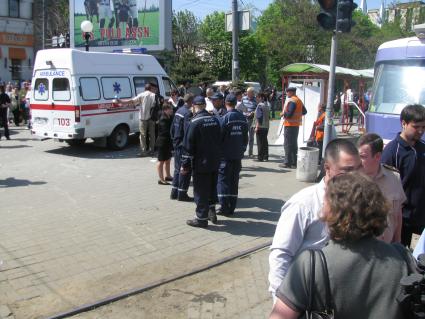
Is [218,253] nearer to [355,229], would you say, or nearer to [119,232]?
[119,232]

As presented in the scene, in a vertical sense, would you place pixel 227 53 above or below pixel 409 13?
below

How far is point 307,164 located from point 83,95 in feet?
20.3

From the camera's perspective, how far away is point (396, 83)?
8844 millimetres

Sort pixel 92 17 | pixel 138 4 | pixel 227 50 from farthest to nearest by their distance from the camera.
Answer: pixel 227 50 < pixel 92 17 < pixel 138 4

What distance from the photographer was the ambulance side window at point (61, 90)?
1259 centimetres

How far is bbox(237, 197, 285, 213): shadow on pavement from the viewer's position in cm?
798

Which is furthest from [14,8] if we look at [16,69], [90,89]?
[90,89]

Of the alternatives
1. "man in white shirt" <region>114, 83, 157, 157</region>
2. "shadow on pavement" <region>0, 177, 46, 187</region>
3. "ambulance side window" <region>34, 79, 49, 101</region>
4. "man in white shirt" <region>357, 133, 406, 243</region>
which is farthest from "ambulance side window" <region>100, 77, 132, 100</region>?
"man in white shirt" <region>357, 133, 406, 243</region>

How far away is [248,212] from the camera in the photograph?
7715 mm

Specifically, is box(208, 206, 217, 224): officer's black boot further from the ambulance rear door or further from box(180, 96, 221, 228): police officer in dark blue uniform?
the ambulance rear door

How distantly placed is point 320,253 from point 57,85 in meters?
12.0

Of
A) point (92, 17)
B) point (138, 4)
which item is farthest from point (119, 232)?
point (92, 17)

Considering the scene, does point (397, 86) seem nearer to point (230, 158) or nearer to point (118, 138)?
point (230, 158)

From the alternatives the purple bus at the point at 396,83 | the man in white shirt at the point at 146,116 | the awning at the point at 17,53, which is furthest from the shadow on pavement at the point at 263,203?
the awning at the point at 17,53
